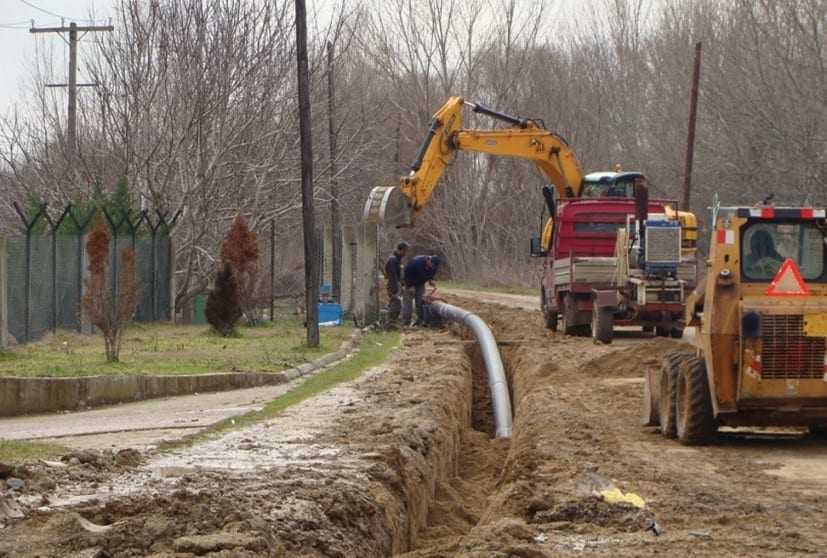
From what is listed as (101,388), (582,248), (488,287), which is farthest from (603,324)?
(488,287)

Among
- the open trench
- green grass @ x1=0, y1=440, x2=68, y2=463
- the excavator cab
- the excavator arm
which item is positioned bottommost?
the open trench

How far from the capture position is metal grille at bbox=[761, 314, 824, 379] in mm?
13555

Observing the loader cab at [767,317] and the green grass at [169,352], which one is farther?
the green grass at [169,352]

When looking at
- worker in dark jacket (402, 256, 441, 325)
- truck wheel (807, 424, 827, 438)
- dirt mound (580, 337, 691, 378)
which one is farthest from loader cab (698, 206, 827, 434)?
worker in dark jacket (402, 256, 441, 325)

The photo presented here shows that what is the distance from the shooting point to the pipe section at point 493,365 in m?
21.0

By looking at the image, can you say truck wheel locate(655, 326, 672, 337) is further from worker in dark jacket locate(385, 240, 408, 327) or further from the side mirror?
worker in dark jacket locate(385, 240, 408, 327)

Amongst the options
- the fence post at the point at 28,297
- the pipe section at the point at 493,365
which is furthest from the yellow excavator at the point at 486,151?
the fence post at the point at 28,297

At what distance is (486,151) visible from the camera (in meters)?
32.9

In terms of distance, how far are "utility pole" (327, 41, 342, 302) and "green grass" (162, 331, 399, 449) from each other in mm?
7952

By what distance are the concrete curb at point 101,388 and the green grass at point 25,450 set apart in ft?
13.1

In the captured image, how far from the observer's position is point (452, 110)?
32938 millimetres

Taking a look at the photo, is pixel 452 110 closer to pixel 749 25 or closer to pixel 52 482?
pixel 749 25

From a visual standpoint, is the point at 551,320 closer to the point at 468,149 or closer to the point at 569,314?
the point at 569,314

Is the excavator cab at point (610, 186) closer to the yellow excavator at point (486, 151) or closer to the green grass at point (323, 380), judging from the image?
the yellow excavator at point (486, 151)
